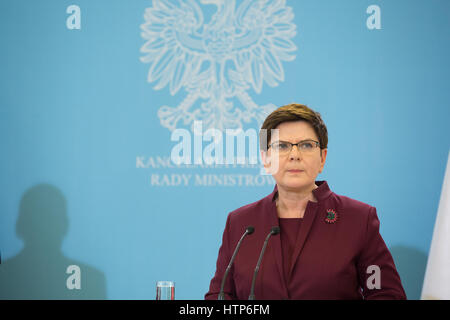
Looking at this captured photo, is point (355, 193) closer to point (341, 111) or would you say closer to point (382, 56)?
point (341, 111)

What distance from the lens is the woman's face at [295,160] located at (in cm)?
183

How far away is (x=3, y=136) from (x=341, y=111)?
95.1 inches

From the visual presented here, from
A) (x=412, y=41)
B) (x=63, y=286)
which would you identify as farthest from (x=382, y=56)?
(x=63, y=286)

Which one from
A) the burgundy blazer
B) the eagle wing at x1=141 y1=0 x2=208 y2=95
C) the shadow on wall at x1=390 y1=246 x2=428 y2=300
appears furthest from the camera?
→ the eagle wing at x1=141 y1=0 x2=208 y2=95

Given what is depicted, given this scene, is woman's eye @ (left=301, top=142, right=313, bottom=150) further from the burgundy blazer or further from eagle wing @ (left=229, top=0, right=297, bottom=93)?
eagle wing @ (left=229, top=0, right=297, bottom=93)

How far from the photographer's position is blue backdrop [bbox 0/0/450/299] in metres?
3.32

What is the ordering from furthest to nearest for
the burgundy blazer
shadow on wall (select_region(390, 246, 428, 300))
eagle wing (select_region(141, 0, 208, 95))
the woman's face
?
eagle wing (select_region(141, 0, 208, 95))
shadow on wall (select_region(390, 246, 428, 300))
the woman's face
the burgundy blazer

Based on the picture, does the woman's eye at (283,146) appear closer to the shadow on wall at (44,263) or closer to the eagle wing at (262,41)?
the eagle wing at (262,41)

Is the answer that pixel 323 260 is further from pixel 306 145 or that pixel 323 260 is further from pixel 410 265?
pixel 410 265

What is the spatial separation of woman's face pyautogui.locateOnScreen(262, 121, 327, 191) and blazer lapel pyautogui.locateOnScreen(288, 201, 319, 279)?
85mm

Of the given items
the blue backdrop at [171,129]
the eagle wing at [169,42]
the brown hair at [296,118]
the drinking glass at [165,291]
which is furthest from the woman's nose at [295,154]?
the eagle wing at [169,42]

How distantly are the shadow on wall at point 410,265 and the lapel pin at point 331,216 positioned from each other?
65.0 inches

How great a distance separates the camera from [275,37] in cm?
340

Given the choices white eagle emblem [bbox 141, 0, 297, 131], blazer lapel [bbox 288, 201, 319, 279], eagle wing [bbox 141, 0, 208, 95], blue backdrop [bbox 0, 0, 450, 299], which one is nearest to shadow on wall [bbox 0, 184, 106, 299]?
blue backdrop [bbox 0, 0, 450, 299]
